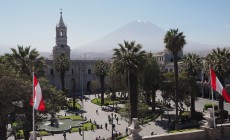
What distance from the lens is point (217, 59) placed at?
44062mm

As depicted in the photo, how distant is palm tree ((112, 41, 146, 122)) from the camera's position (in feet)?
121

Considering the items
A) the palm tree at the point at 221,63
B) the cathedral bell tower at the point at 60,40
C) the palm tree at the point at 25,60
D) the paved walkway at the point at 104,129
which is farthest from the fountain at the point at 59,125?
the cathedral bell tower at the point at 60,40

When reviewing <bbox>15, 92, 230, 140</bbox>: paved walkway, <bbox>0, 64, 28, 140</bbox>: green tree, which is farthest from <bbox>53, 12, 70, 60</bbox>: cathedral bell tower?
<bbox>0, 64, 28, 140</bbox>: green tree

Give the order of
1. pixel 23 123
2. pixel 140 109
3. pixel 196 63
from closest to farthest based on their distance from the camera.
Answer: pixel 23 123
pixel 140 109
pixel 196 63

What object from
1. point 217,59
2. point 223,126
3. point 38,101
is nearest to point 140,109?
point 217,59

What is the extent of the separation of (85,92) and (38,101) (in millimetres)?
74085

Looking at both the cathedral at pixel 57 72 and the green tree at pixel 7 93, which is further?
the cathedral at pixel 57 72

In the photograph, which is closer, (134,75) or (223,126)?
(223,126)

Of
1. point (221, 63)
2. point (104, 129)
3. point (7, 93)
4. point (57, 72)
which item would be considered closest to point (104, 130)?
point (104, 129)

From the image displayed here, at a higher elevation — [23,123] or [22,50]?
[22,50]

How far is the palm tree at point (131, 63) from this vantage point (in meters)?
37.0

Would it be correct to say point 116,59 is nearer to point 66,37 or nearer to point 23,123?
point 23,123

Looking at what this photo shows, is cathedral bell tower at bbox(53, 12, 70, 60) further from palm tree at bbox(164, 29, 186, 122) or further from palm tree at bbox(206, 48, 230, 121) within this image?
palm tree at bbox(206, 48, 230, 121)

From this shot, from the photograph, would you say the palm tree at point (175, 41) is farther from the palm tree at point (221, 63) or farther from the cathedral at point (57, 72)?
the cathedral at point (57, 72)
